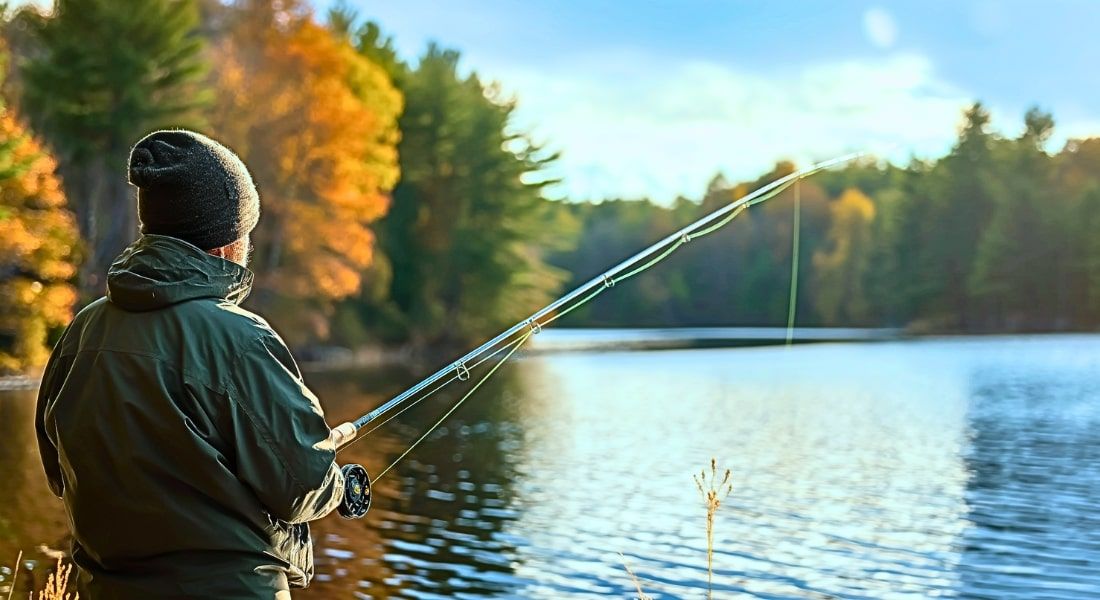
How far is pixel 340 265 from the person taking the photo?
35.9 meters

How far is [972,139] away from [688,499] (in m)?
77.6

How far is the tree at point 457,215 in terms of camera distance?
45969 mm

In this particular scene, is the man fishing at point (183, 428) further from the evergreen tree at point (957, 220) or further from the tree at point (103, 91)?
the evergreen tree at point (957, 220)

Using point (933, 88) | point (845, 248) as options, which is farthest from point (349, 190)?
point (933, 88)

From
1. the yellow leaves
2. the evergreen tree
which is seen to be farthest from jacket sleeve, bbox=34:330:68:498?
the yellow leaves

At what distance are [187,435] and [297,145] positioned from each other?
33569mm

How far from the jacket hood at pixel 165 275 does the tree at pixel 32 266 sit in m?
23.7

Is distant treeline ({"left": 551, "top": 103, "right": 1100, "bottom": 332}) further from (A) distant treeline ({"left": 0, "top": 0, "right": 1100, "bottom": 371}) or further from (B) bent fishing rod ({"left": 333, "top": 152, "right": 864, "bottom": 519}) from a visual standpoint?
(B) bent fishing rod ({"left": 333, "top": 152, "right": 864, "bottom": 519})

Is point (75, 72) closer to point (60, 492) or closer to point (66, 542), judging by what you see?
point (66, 542)

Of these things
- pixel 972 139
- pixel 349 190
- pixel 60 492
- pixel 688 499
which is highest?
pixel 972 139

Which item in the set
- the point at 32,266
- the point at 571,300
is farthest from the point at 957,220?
the point at 571,300

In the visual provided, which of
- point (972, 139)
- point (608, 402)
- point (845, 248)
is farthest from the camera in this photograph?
point (845, 248)

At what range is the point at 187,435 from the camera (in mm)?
2354

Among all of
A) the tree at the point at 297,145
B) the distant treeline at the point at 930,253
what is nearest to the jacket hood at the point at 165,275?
the tree at the point at 297,145
